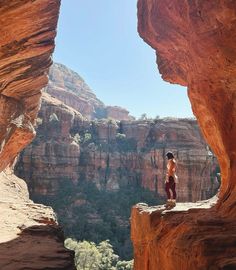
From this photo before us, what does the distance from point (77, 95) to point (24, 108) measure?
75.4 metres

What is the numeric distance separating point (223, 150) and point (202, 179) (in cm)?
3919

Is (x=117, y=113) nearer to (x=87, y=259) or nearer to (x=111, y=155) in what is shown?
(x=111, y=155)

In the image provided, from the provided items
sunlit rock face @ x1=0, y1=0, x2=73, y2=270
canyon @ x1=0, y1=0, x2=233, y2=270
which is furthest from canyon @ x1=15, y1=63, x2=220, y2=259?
sunlit rock face @ x1=0, y1=0, x2=73, y2=270

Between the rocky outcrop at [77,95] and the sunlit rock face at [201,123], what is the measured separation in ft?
243

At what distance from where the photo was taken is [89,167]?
196ft

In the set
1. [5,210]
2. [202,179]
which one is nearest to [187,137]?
[202,179]

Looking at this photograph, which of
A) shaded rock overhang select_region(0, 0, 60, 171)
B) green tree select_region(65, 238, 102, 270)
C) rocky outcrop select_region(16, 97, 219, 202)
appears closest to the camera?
shaded rock overhang select_region(0, 0, 60, 171)

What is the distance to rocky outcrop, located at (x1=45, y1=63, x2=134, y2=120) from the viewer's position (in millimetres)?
89287

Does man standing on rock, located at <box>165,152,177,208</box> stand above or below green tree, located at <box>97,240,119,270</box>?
above

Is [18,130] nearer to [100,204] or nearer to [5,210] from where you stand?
[5,210]

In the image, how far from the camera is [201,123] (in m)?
14.1

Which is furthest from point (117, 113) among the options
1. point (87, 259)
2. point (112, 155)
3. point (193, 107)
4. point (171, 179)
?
point (171, 179)

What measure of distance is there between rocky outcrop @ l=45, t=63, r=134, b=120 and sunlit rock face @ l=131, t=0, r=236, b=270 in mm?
74010

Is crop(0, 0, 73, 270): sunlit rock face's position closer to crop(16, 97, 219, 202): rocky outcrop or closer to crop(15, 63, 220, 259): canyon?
crop(15, 63, 220, 259): canyon
